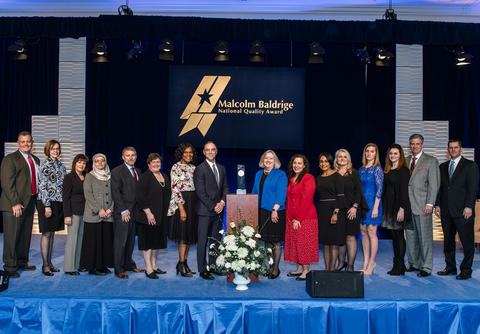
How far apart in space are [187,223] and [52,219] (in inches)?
57.1

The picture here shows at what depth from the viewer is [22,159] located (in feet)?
13.8

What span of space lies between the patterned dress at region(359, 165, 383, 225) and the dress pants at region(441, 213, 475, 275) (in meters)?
0.77

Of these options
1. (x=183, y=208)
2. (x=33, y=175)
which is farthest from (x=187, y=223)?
(x=33, y=175)

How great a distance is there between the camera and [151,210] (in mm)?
4008

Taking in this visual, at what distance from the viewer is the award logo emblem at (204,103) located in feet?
21.2

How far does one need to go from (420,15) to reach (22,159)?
6.43m

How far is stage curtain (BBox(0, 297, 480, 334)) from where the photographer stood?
9.75ft

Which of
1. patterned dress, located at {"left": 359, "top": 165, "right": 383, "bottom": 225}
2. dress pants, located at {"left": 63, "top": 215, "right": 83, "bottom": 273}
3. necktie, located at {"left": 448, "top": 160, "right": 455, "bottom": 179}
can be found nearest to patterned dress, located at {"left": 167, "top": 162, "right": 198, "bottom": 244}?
dress pants, located at {"left": 63, "top": 215, "right": 83, "bottom": 273}

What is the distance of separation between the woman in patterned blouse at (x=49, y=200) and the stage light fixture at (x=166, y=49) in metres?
2.18

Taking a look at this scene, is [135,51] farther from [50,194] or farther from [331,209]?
[331,209]

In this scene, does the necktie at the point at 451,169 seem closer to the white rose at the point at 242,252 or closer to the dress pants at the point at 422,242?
the dress pants at the point at 422,242

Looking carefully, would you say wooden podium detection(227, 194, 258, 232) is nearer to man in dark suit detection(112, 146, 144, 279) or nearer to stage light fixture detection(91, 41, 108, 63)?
man in dark suit detection(112, 146, 144, 279)

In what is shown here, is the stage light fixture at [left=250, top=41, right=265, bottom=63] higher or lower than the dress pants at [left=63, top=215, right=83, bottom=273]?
higher

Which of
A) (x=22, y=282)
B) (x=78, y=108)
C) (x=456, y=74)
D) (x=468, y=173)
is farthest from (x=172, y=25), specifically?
(x=456, y=74)
